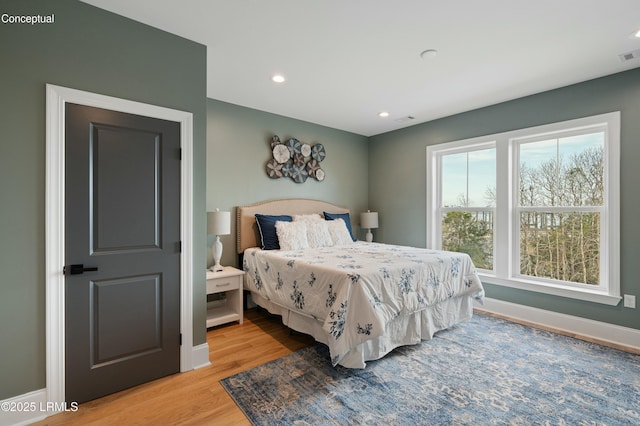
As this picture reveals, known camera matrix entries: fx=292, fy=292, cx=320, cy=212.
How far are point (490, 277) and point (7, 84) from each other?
490 cm

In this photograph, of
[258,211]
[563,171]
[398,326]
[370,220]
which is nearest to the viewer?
[398,326]

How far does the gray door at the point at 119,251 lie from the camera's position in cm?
191

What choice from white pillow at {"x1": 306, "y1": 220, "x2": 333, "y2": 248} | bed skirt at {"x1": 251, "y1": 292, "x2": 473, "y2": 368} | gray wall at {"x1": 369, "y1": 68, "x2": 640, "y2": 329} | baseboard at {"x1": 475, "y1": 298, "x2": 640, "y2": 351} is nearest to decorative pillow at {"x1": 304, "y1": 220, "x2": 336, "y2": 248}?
white pillow at {"x1": 306, "y1": 220, "x2": 333, "y2": 248}

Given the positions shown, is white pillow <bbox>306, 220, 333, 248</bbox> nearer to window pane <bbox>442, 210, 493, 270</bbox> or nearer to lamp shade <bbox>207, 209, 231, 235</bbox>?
lamp shade <bbox>207, 209, 231, 235</bbox>

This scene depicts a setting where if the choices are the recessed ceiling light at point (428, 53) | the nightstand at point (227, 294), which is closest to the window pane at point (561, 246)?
the recessed ceiling light at point (428, 53)

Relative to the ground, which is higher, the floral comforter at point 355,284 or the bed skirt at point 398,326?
the floral comforter at point 355,284

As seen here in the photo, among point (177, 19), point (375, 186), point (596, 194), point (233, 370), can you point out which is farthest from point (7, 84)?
point (596, 194)

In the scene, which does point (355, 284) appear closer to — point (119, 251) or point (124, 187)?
point (119, 251)

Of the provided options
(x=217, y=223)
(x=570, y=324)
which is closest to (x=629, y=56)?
(x=570, y=324)

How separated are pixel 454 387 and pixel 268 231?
8.38 ft

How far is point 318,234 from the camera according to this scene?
4051 mm

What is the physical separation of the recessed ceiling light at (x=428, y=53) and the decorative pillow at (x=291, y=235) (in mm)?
2366

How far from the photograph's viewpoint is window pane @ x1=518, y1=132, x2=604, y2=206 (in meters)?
3.18

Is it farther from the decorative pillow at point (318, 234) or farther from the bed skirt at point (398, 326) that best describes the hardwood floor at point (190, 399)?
the decorative pillow at point (318, 234)
